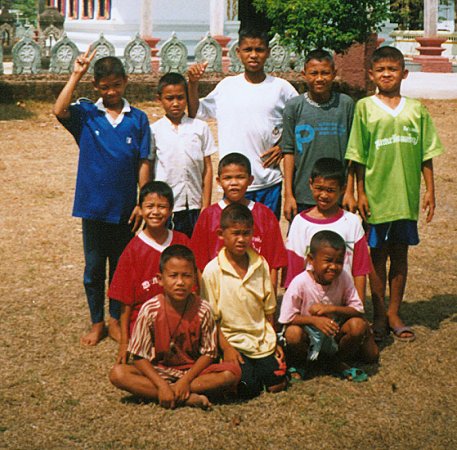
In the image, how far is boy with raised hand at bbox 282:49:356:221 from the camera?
16.0 feet

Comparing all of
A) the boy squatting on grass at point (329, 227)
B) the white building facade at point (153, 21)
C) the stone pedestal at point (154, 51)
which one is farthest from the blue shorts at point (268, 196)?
the white building facade at point (153, 21)

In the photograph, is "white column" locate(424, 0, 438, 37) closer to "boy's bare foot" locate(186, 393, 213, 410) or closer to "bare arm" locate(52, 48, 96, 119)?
"bare arm" locate(52, 48, 96, 119)

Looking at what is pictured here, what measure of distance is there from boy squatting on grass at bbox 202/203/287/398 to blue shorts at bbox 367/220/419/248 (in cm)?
86

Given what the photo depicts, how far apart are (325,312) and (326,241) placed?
1.19ft

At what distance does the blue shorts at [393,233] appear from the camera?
498cm

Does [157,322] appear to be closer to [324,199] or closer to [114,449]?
[114,449]

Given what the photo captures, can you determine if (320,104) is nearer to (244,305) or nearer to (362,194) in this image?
(362,194)

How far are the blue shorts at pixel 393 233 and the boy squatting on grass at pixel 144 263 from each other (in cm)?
123

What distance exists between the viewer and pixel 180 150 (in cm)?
488

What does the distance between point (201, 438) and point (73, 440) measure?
551 millimetres

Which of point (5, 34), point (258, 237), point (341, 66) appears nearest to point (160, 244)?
point (258, 237)

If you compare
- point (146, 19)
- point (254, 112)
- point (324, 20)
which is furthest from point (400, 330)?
point (146, 19)

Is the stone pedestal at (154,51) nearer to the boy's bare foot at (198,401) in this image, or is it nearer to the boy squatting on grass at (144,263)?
the boy squatting on grass at (144,263)

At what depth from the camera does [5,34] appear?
28.7 m
